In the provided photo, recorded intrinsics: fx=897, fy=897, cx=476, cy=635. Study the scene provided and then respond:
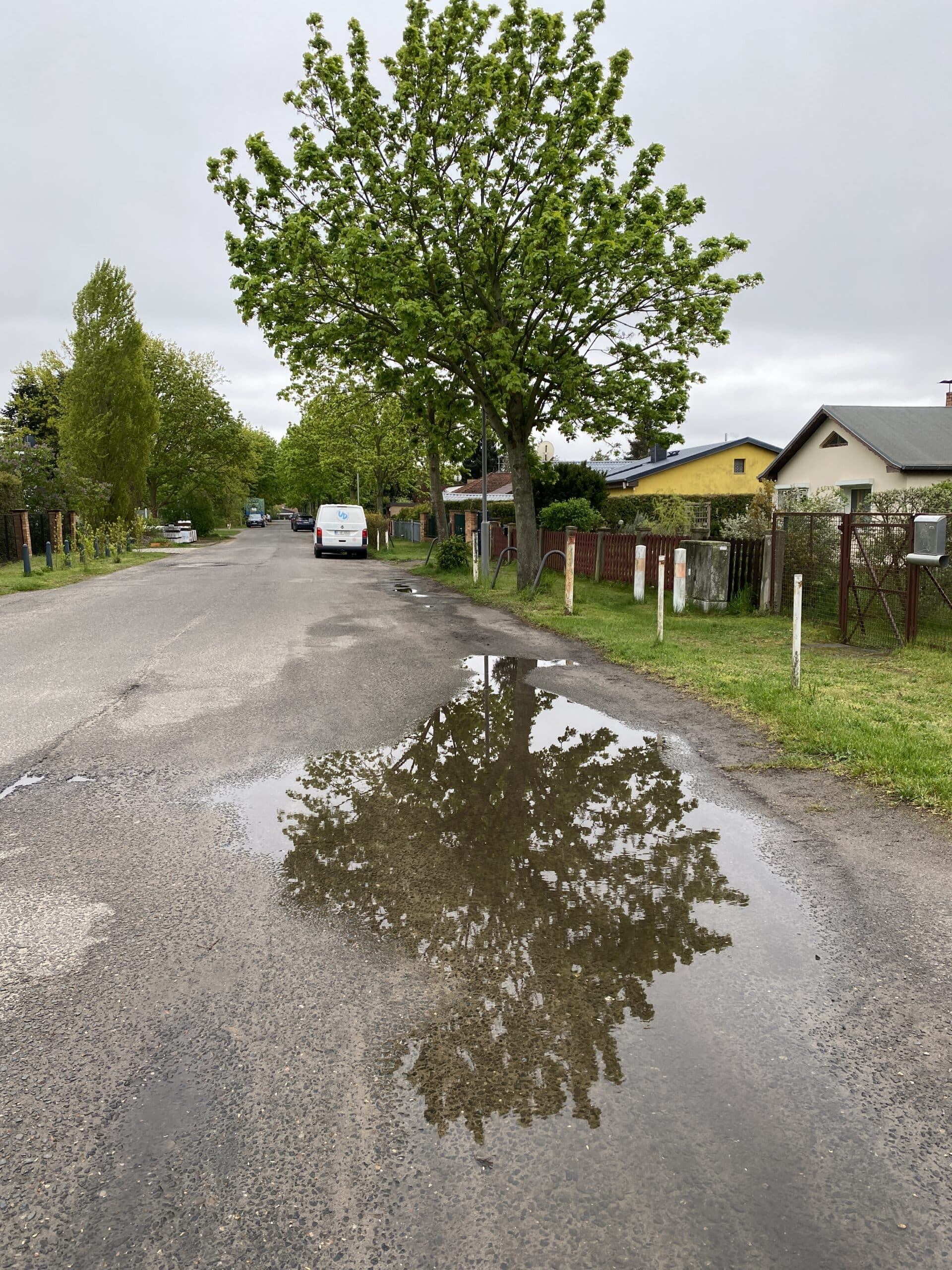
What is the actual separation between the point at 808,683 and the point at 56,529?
2624cm

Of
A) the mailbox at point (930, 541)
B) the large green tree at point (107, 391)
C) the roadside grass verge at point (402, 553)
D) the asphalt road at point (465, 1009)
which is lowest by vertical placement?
the asphalt road at point (465, 1009)

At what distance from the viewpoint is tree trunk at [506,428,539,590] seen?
1891 cm

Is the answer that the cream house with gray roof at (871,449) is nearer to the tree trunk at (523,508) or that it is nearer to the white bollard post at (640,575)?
the tree trunk at (523,508)

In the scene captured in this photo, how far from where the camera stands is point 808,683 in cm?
877

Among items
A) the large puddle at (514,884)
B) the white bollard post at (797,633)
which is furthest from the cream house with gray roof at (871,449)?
the large puddle at (514,884)

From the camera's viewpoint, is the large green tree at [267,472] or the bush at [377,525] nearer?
the bush at [377,525]

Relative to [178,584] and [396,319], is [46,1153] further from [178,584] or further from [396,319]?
[178,584]

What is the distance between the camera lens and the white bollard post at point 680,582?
13234mm

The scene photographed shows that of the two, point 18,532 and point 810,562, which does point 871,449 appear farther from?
point 18,532

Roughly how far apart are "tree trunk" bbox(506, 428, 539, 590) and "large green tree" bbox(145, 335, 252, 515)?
148 feet

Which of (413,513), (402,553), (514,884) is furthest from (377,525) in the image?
(514,884)

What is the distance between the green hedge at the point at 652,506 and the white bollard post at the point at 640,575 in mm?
15538

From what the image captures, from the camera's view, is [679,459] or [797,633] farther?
[679,459]

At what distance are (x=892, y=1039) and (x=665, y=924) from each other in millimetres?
1039
